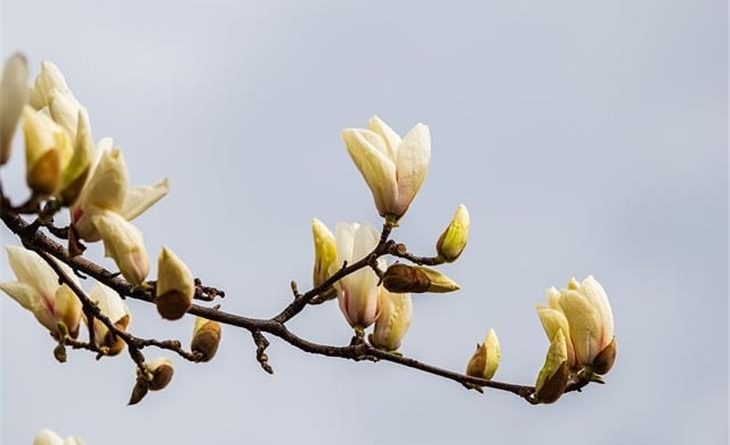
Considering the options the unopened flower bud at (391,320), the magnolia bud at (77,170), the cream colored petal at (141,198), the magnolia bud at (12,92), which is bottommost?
the unopened flower bud at (391,320)

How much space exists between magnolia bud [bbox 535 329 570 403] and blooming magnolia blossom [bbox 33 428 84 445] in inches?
24.0

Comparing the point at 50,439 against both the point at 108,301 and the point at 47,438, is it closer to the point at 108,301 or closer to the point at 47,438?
the point at 47,438

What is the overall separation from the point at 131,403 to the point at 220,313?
0.18 m

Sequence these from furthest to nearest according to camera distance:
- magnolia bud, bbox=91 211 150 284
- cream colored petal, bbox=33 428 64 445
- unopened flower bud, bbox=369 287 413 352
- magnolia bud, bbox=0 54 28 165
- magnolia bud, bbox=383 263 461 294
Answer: unopened flower bud, bbox=369 287 413 352 < magnolia bud, bbox=383 263 461 294 < cream colored petal, bbox=33 428 64 445 < magnolia bud, bbox=91 211 150 284 < magnolia bud, bbox=0 54 28 165

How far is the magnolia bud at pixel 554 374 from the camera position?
172 cm

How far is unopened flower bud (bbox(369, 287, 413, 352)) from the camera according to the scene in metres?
1.84


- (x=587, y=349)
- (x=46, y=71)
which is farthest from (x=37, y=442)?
(x=587, y=349)

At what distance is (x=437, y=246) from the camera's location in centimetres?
175

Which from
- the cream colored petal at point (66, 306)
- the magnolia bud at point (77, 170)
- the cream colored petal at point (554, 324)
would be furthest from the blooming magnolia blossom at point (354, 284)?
the magnolia bud at point (77, 170)

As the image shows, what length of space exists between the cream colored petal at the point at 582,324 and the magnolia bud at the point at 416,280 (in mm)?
230

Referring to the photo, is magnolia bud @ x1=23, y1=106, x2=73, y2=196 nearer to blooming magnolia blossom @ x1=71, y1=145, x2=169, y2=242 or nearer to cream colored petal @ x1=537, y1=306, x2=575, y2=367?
blooming magnolia blossom @ x1=71, y1=145, x2=169, y2=242

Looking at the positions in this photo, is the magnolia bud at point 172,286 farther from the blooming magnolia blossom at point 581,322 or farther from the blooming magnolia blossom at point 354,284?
the blooming magnolia blossom at point 581,322

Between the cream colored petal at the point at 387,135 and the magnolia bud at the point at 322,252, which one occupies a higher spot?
the cream colored petal at the point at 387,135

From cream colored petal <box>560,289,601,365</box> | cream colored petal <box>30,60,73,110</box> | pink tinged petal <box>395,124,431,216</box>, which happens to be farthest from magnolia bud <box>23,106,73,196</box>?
cream colored petal <box>560,289,601,365</box>
